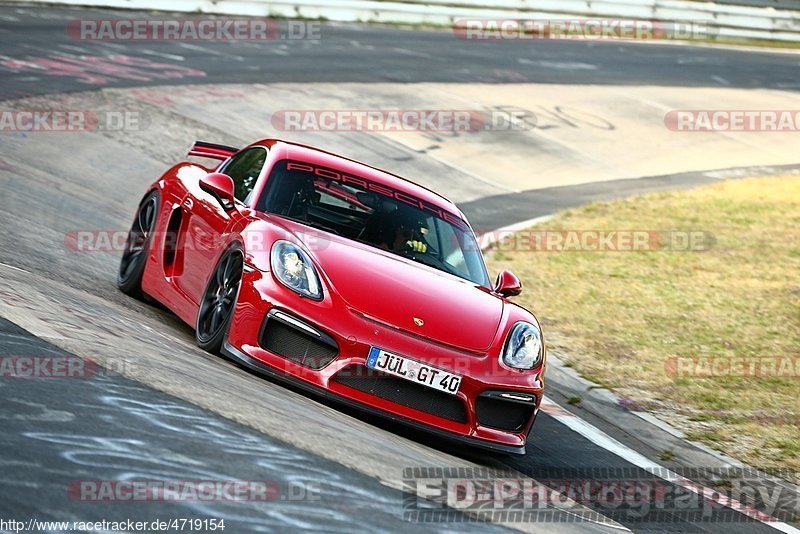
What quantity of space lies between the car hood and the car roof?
31.6 inches

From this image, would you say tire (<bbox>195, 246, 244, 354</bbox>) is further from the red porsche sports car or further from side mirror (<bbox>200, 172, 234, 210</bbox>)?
side mirror (<bbox>200, 172, 234, 210</bbox>)

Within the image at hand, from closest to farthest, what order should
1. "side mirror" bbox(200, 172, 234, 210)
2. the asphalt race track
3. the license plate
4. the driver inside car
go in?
1. the asphalt race track
2. the license plate
3. "side mirror" bbox(200, 172, 234, 210)
4. the driver inside car

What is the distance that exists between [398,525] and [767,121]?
2259cm

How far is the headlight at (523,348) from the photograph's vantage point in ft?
21.3

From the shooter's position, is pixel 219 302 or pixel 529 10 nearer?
pixel 219 302

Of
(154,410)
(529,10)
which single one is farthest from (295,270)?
(529,10)

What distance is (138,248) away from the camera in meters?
8.41

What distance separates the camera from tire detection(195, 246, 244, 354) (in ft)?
21.2

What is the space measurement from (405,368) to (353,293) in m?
0.51

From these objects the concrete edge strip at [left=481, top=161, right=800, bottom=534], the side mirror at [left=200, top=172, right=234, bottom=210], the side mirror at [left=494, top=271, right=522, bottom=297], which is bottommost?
the concrete edge strip at [left=481, top=161, right=800, bottom=534]

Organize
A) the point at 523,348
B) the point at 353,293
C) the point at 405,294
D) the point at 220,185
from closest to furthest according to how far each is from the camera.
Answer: the point at 353,293
the point at 405,294
the point at 523,348
the point at 220,185

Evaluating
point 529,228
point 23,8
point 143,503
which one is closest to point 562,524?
point 143,503

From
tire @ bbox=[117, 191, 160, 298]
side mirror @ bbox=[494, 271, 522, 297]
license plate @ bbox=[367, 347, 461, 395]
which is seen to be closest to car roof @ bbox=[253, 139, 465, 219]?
side mirror @ bbox=[494, 271, 522, 297]

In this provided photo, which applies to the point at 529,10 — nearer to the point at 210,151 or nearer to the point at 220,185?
the point at 210,151
